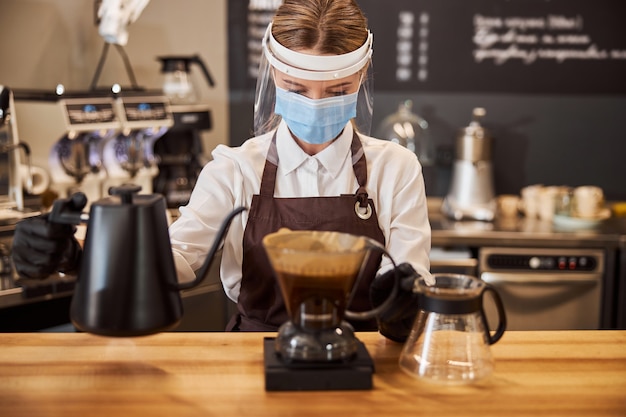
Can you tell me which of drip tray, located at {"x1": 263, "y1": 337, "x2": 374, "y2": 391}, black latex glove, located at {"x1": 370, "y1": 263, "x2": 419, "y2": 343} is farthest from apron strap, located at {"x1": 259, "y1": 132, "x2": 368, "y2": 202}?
drip tray, located at {"x1": 263, "y1": 337, "x2": 374, "y2": 391}

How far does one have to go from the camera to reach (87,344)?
1547mm

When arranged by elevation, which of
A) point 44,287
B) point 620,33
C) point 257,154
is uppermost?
point 620,33

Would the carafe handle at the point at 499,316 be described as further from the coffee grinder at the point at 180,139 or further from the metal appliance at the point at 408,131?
Answer: the metal appliance at the point at 408,131

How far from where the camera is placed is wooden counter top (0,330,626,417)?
1254 millimetres

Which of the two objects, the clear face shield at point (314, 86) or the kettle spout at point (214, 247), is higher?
the clear face shield at point (314, 86)

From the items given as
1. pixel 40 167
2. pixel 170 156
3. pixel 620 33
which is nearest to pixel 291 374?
pixel 40 167

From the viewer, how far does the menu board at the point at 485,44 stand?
3.87 meters

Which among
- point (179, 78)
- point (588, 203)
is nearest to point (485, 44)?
point (588, 203)

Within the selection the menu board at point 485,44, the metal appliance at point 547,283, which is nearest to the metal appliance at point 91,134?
the menu board at point 485,44

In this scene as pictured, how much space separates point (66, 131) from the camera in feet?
9.80

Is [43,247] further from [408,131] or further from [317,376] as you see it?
[408,131]

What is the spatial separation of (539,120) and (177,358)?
9.61 feet

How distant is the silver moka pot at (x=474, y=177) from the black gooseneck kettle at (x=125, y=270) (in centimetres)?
249

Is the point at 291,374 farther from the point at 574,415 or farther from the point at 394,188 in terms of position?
the point at 394,188
